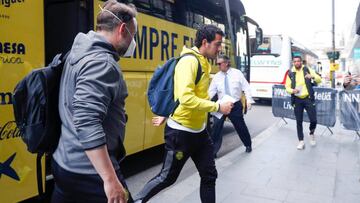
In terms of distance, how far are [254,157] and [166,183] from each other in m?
3.66

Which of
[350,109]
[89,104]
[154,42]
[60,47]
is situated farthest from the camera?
[350,109]

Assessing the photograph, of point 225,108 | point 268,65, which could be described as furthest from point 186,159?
point 268,65

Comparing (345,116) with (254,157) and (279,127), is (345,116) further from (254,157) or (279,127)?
(254,157)

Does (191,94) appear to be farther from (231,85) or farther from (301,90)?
(301,90)

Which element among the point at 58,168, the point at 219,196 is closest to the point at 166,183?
the point at 219,196

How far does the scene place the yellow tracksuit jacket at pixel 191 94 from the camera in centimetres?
334

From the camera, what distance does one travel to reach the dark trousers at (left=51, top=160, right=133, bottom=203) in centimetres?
200

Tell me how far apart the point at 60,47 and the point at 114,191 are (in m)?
3.25

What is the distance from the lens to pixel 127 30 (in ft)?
6.88

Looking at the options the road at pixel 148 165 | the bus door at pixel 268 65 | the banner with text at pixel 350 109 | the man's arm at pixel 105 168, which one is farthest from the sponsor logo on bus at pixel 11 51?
the bus door at pixel 268 65

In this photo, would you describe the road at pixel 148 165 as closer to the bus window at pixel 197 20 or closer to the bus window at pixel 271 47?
the bus window at pixel 197 20

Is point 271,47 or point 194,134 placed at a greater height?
point 271,47

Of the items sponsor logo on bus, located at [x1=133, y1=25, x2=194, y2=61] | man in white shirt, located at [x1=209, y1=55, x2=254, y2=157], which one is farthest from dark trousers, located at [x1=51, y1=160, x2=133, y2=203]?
man in white shirt, located at [x1=209, y1=55, x2=254, y2=157]

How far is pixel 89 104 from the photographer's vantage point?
72.1 inches
